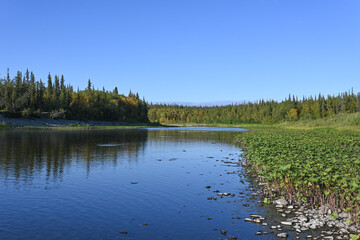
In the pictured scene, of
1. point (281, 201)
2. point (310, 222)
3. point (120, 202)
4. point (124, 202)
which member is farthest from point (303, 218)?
point (120, 202)

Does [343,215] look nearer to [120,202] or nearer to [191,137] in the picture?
[120,202]

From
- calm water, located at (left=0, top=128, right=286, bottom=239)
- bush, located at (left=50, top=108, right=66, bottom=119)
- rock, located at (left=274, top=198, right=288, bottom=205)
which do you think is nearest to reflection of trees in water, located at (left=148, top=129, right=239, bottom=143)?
calm water, located at (left=0, top=128, right=286, bottom=239)

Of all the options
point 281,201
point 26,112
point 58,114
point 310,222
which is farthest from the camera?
point 58,114

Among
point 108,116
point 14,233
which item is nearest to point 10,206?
point 14,233

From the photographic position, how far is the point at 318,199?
16.4m

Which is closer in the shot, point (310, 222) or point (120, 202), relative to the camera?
point (310, 222)

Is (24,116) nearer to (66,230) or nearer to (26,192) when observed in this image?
(26,192)

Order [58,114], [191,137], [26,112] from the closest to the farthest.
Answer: [191,137]
[26,112]
[58,114]

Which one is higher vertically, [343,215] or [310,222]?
[343,215]

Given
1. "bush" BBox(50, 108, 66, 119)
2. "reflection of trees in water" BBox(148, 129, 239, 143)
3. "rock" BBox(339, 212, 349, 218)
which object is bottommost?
"rock" BBox(339, 212, 349, 218)

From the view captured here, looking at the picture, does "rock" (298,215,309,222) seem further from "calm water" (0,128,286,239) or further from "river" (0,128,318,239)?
"calm water" (0,128,286,239)

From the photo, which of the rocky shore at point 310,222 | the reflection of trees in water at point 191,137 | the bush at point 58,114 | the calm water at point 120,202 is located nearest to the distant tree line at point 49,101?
the bush at point 58,114

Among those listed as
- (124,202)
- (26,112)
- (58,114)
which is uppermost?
(26,112)

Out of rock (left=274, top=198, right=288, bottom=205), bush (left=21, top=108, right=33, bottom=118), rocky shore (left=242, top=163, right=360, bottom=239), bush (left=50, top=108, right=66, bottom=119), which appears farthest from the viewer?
bush (left=50, top=108, right=66, bottom=119)
